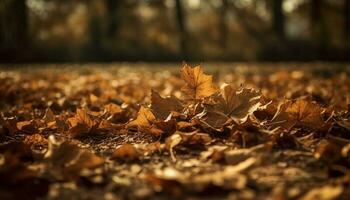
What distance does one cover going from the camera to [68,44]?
68.2 ft

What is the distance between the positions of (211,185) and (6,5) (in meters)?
24.4

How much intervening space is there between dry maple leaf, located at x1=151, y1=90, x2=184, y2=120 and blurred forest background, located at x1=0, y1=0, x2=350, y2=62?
13927 mm

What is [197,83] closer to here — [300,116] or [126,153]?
[300,116]

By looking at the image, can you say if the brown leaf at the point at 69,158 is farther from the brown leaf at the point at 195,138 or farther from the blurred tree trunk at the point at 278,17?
the blurred tree trunk at the point at 278,17

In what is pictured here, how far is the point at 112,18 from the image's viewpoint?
22.8 m

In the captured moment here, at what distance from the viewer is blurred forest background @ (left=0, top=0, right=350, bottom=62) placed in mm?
19031

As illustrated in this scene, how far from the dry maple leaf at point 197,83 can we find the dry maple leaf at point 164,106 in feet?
0.24

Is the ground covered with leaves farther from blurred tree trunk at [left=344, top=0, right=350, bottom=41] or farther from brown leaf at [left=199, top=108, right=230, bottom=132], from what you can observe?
blurred tree trunk at [left=344, top=0, right=350, bottom=41]

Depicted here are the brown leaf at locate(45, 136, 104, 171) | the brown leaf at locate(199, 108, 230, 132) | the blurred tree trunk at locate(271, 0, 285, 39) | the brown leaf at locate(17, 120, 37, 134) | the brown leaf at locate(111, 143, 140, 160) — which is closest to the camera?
the brown leaf at locate(45, 136, 104, 171)

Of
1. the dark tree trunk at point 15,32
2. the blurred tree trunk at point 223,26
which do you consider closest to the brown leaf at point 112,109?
the dark tree trunk at point 15,32

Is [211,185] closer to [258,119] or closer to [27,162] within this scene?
[27,162]

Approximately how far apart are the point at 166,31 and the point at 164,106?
24123mm

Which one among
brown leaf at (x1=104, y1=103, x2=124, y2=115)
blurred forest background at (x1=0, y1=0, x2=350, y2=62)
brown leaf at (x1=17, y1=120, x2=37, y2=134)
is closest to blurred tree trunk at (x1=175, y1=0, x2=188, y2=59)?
blurred forest background at (x1=0, y1=0, x2=350, y2=62)

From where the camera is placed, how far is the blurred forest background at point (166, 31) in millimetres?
19031
